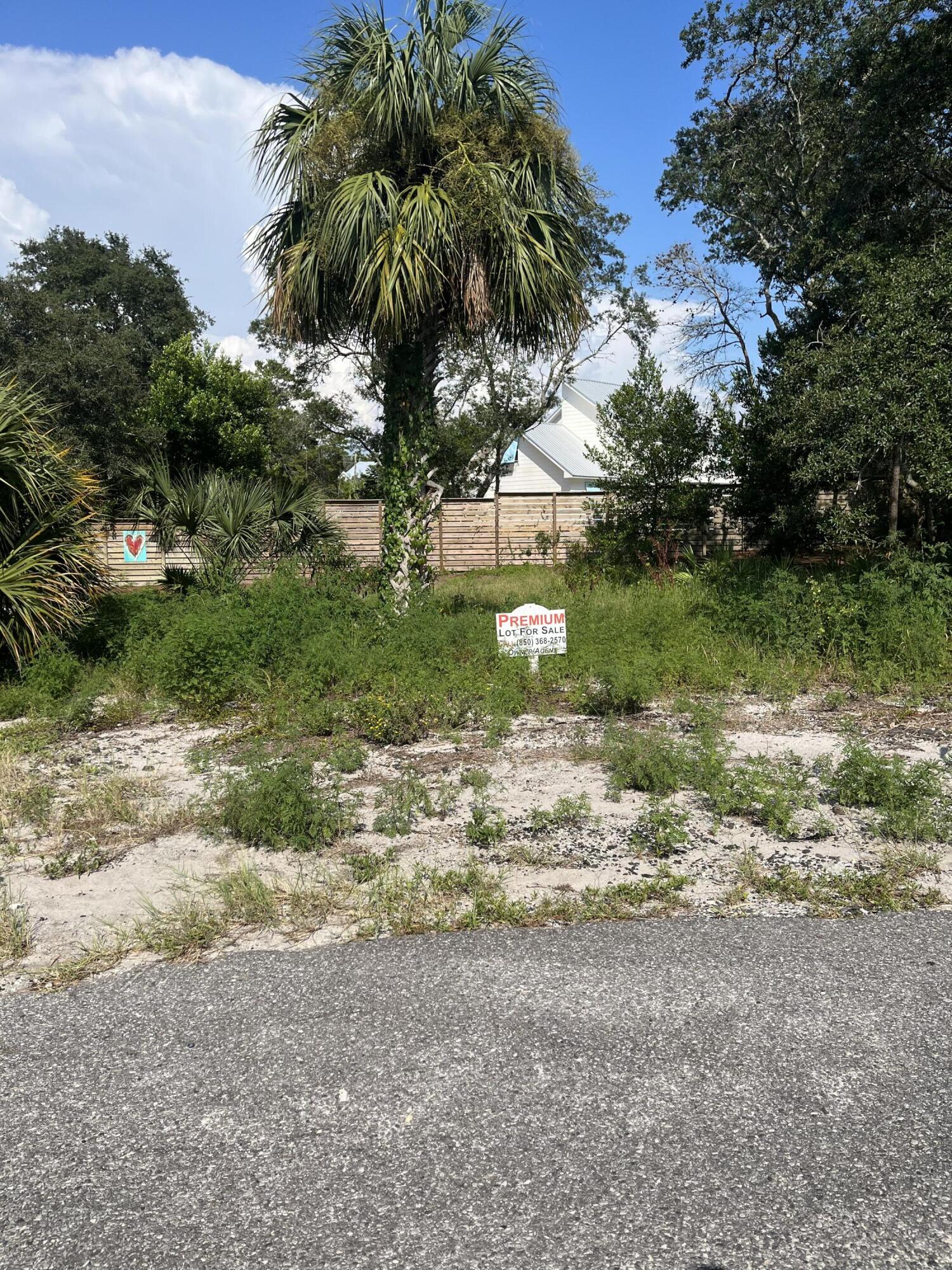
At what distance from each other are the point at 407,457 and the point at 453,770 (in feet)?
18.0

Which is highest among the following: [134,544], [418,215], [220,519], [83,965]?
[418,215]

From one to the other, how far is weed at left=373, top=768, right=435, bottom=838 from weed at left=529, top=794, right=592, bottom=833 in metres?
0.64

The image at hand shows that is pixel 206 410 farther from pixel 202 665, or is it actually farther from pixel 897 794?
pixel 897 794

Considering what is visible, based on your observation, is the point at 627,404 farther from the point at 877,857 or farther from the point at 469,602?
the point at 877,857

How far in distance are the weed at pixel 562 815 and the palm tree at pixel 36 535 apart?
18.5 ft

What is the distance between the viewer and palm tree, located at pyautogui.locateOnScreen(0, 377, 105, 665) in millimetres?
8781

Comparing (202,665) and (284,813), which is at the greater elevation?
(202,665)

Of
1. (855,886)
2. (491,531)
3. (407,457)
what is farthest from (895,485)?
(491,531)

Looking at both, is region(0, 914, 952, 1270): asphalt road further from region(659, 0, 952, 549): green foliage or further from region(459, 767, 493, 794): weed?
region(659, 0, 952, 549): green foliage

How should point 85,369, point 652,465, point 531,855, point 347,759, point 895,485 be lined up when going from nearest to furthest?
point 531,855
point 347,759
point 895,485
point 652,465
point 85,369

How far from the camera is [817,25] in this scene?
18109 millimetres

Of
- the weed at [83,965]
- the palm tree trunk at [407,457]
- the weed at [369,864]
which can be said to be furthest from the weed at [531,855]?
the palm tree trunk at [407,457]

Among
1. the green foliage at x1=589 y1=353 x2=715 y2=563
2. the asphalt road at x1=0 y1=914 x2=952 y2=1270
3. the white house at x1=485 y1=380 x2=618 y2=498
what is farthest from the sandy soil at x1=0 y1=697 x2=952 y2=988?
the white house at x1=485 y1=380 x2=618 y2=498

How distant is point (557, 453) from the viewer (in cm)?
3756
